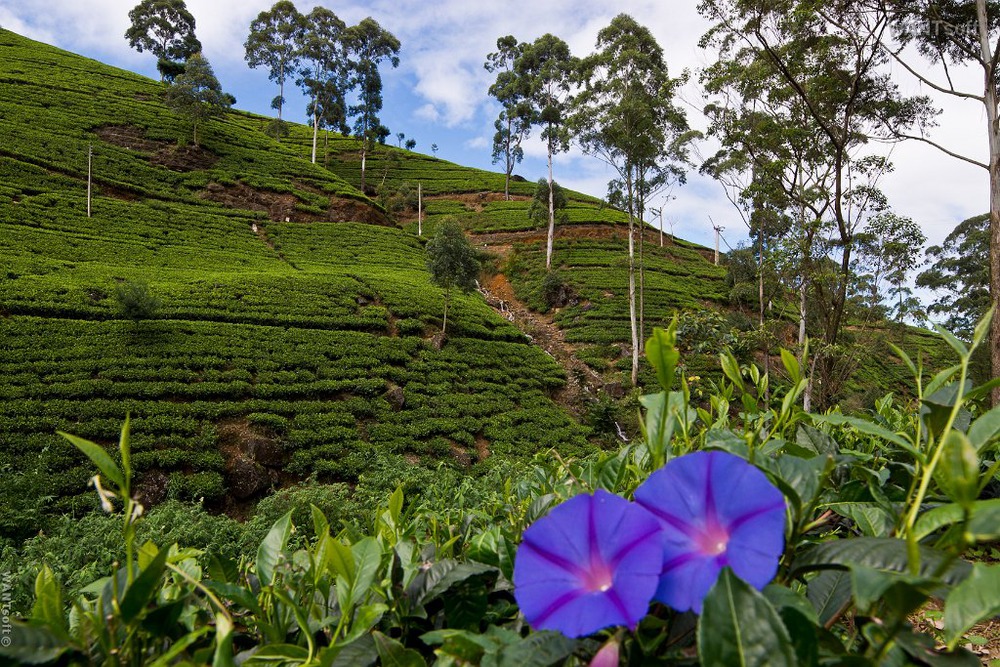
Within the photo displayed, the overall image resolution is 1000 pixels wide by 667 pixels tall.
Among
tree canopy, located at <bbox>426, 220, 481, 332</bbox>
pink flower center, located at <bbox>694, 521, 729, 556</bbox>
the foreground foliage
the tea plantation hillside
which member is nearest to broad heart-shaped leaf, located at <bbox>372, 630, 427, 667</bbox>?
the foreground foliage

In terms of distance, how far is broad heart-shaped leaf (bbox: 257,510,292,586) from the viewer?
1.83 ft

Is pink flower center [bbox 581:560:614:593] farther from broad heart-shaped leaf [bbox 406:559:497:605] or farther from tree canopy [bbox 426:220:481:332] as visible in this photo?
tree canopy [bbox 426:220:481:332]

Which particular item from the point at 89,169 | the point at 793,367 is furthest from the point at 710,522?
the point at 89,169

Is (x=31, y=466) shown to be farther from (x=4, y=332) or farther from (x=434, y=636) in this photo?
(x=434, y=636)

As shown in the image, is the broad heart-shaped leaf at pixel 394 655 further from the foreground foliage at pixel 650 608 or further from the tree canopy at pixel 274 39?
the tree canopy at pixel 274 39

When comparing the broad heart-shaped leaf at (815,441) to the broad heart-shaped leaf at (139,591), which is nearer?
the broad heart-shaped leaf at (139,591)

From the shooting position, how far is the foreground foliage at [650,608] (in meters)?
0.28

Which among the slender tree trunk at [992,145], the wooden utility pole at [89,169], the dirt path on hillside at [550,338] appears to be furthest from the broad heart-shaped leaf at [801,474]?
the wooden utility pole at [89,169]

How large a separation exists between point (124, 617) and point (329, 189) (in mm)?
30178

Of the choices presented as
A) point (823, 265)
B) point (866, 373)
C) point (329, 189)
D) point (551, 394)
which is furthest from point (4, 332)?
point (866, 373)

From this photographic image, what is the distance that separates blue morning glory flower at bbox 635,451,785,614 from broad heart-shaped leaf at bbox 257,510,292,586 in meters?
0.41

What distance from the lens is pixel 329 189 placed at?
28.0m

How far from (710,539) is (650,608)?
0.11 metres

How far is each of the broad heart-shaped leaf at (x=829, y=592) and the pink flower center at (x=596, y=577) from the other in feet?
0.57
